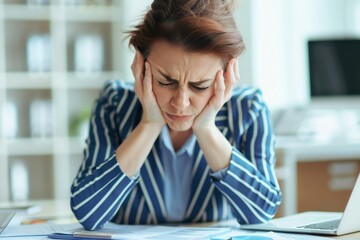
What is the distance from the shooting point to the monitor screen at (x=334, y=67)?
3816 millimetres

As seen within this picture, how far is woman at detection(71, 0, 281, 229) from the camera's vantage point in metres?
1.50

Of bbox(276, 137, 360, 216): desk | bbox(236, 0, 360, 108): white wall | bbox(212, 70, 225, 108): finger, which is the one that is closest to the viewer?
bbox(212, 70, 225, 108): finger

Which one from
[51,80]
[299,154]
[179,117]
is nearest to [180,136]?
[179,117]

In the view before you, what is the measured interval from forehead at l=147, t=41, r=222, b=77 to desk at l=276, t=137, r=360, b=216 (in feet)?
5.50

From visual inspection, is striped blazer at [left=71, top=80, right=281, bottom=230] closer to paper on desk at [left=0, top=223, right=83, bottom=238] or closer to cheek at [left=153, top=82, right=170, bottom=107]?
paper on desk at [left=0, top=223, right=83, bottom=238]

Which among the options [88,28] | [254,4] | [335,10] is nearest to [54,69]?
[88,28]

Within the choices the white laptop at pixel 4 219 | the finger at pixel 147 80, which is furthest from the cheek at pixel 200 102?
the white laptop at pixel 4 219

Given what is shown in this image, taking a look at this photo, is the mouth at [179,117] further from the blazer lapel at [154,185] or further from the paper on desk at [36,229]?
the paper on desk at [36,229]

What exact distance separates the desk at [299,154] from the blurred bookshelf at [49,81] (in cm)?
140

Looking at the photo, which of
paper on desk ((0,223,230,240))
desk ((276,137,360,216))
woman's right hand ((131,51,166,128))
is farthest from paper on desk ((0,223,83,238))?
desk ((276,137,360,216))

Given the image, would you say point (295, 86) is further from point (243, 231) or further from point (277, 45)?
point (243, 231)

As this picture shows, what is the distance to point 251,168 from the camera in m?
1.59

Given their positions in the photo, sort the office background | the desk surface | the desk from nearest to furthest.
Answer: the desk surface
the desk
the office background

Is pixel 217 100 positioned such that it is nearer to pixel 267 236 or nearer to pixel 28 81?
pixel 267 236
